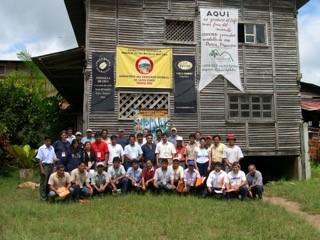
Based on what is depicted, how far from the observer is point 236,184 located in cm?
1230

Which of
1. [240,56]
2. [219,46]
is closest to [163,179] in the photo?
[219,46]

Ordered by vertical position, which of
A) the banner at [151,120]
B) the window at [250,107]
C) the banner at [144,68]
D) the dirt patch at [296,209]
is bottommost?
the dirt patch at [296,209]

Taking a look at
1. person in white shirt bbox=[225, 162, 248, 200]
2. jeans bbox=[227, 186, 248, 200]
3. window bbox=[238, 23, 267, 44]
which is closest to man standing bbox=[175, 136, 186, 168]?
person in white shirt bbox=[225, 162, 248, 200]

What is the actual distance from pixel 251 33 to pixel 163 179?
6.65m

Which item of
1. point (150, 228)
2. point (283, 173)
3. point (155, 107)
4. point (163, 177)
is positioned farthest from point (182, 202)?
point (283, 173)

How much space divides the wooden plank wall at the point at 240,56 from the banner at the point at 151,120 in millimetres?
232

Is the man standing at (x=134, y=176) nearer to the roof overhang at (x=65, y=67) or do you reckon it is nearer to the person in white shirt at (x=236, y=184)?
the person in white shirt at (x=236, y=184)

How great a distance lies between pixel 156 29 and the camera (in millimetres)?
16016

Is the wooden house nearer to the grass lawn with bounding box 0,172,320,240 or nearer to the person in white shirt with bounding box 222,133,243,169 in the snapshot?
the person in white shirt with bounding box 222,133,243,169

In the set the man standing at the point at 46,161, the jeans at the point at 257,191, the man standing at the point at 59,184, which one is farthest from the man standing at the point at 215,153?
the man standing at the point at 46,161

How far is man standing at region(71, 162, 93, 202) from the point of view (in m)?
11.8

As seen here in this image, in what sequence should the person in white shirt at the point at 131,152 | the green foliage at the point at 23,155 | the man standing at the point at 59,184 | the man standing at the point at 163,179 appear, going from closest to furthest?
the man standing at the point at 59,184 → the man standing at the point at 163,179 → the person in white shirt at the point at 131,152 → the green foliage at the point at 23,155

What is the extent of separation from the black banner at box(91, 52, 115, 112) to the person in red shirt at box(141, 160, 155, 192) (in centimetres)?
327

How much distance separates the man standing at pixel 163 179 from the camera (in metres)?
12.5
